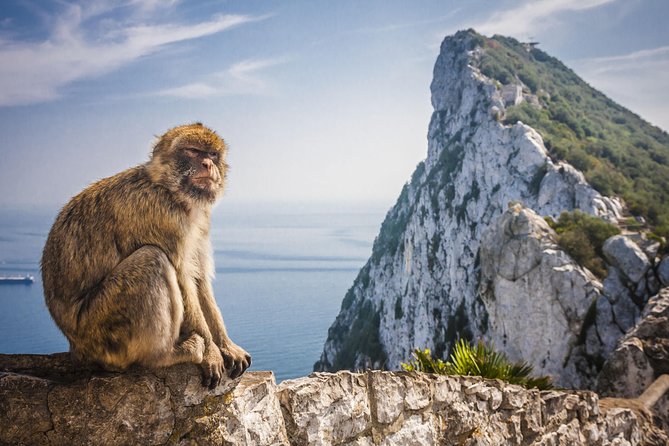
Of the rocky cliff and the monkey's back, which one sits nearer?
the monkey's back

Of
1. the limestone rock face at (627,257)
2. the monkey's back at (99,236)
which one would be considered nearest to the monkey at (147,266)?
the monkey's back at (99,236)

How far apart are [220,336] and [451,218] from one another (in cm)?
3927

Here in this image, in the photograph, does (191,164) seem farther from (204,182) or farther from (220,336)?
(220,336)

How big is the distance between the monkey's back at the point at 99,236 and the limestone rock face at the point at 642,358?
30.3 feet

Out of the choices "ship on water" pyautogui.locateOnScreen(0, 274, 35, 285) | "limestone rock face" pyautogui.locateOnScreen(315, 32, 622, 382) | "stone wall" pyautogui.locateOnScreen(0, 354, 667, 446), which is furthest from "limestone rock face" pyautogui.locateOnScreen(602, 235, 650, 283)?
"ship on water" pyautogui.locateOnScreen(0, 274, 35, 285)

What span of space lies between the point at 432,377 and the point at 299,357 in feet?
110

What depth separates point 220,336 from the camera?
9.25ft

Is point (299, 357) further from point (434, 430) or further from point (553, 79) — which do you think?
point (553, 79)

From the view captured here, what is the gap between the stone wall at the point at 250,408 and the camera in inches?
96.0

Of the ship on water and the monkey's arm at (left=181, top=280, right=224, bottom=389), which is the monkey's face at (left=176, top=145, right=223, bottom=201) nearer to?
the monkey's arm at (left=181, top=280, right=224, bottom=389)

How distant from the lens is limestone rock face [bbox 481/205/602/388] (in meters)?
20.6

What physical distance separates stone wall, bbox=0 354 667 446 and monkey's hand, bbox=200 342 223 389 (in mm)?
60

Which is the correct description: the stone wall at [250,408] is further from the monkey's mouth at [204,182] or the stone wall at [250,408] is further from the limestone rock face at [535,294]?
the limestone rock face at [535,294]

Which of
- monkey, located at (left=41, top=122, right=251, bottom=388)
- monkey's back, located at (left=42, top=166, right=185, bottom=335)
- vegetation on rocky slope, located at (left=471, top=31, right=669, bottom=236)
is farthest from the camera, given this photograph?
vegetation on rocky slope, located at (left=471, top=31, right=669, bottom=236)
